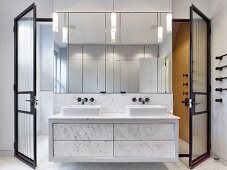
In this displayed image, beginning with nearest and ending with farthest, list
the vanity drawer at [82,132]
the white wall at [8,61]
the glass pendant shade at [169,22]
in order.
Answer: the vanity drawer at [82,132]
the glass pendant shade at [169,22]
the white wall at [8,61]

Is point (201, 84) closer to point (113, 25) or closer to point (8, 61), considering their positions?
point (113, 25)

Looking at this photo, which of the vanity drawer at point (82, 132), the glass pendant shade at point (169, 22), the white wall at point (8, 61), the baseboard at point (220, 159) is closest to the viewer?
the vanity drawer at point (82, 132)

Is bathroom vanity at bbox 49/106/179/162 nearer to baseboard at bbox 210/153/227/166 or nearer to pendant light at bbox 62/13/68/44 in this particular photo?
baseboard at bbox 210/153/227/166

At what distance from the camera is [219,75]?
3.13 meters

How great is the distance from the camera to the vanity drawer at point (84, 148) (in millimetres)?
2496

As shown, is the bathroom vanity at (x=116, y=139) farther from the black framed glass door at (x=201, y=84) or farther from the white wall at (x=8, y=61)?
the white wall at (x=8, y=61)

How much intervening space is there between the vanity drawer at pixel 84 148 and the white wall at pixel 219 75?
1797mm

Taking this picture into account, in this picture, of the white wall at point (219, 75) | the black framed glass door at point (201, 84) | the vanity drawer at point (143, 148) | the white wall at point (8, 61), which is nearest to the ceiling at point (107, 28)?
the white wall at point (8, 61)

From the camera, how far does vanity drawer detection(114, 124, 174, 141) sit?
249cm

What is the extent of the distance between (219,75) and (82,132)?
2321 millimetres

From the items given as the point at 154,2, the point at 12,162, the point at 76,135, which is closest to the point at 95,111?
the point at 76,135

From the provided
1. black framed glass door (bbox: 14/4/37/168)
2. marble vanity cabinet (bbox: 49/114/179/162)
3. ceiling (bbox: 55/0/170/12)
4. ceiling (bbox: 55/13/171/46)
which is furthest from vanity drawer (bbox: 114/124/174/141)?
ceiling (bbox: 55/0/170/12)

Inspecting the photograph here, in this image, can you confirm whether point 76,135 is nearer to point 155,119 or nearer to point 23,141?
point 155,119

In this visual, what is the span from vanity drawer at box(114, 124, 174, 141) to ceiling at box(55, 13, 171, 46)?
1384 millimetres
